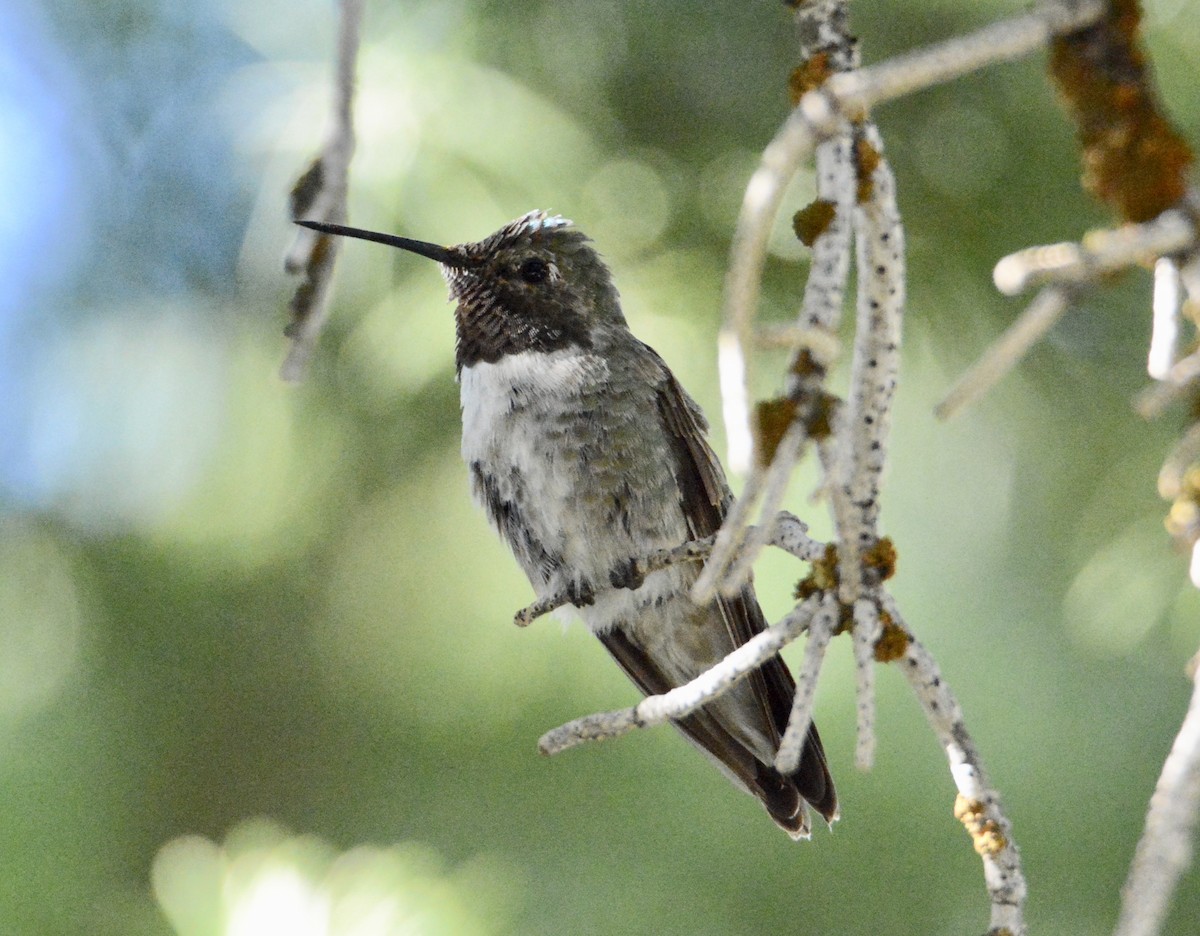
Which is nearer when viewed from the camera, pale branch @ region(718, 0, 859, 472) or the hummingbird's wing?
pale branch @ region(718, 0, 859, 472)

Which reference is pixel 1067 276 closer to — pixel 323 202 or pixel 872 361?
pixel 872 361

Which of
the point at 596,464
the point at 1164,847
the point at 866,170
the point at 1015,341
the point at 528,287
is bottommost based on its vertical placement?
the point at 1164,847

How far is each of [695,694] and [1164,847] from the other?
40cm

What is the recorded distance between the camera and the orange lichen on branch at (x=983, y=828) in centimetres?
84

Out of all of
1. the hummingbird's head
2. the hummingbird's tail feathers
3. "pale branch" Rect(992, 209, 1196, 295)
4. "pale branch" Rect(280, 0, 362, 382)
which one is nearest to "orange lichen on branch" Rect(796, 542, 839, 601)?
"pale branch" Rect(992, 209, 1196, 295)

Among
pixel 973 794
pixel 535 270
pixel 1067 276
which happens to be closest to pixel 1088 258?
pixel 1067 276

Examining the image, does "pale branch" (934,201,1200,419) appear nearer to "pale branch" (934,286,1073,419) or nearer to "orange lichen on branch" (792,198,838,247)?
"pale branch" (934,286,1073,419)

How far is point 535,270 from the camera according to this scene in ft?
7.09

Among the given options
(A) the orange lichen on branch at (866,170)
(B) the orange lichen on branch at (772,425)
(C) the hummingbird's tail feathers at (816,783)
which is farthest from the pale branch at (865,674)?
(C) the hummingbird's tail feathers at (816,783)

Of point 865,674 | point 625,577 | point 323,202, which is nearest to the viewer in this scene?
point 865,674

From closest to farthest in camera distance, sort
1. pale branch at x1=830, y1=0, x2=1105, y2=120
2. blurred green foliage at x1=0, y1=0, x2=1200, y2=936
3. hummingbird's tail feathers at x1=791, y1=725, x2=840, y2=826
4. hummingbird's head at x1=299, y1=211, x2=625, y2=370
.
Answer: pale branch at x1=830, y1=0, x2=1105, y2=120 → hummingbird's tail feathers at x1=791, y1=725, x2=840, y2=826 → hummingbird's head at x1=299, y1=211, x2=625, y2=370 → blurred green foliage at x1=0, y1=0, x2=1200, y2=936

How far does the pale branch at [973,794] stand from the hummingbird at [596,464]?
1105 mm

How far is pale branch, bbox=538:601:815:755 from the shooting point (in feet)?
2.77

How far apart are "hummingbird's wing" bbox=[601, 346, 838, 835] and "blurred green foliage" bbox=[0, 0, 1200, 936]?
0.31m
